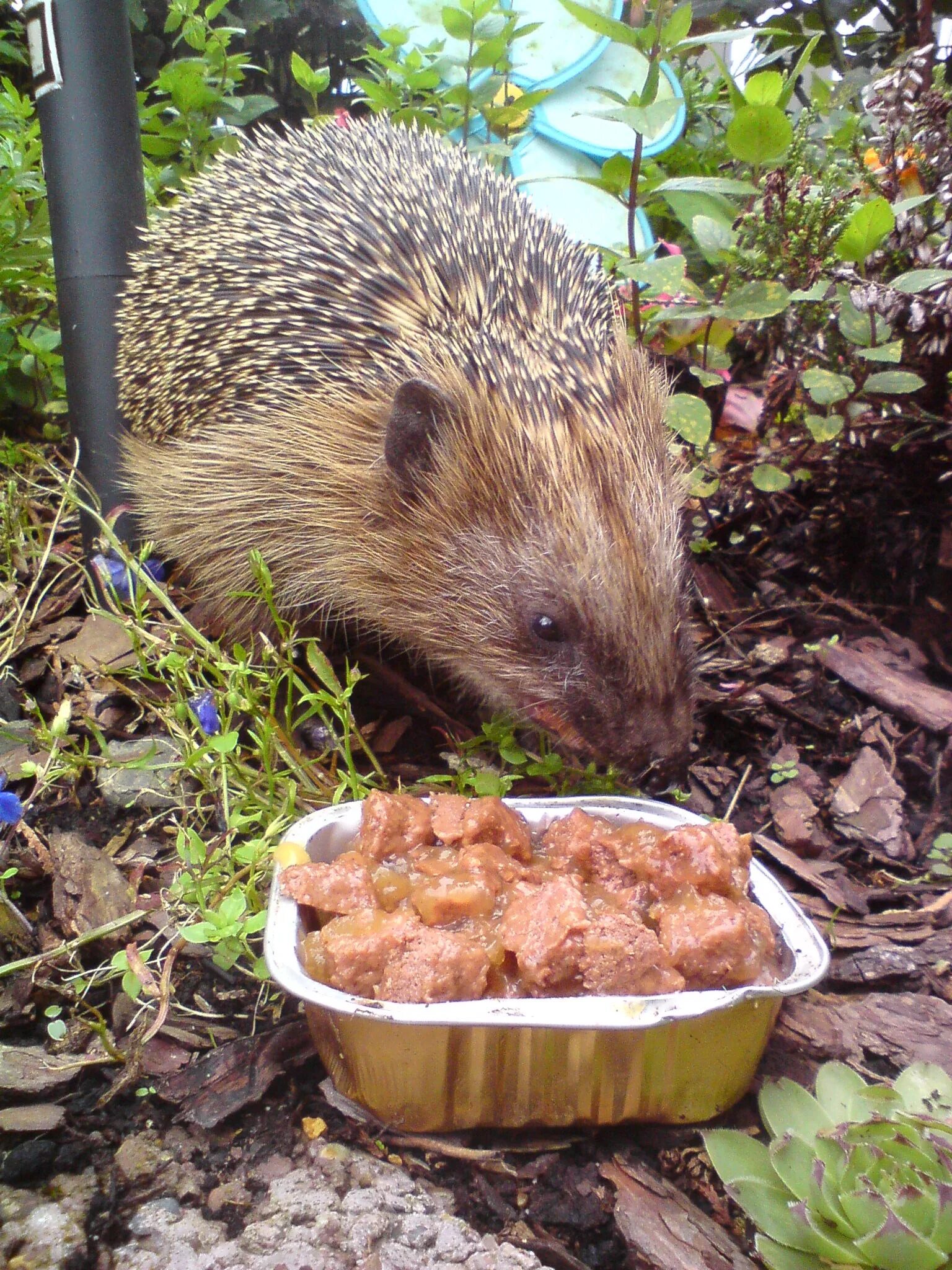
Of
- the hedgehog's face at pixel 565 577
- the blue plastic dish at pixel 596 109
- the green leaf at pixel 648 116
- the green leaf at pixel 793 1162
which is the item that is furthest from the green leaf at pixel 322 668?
the blue plastic dish at pixel 596 109

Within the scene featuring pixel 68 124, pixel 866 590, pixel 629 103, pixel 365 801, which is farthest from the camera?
pixel 866 590

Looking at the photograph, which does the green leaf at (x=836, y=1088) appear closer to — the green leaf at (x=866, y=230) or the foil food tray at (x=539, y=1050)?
the foil food tray at (x=539, y=1050)

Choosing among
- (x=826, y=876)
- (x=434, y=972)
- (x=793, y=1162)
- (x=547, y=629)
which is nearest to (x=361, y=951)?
(x=434, y=972)

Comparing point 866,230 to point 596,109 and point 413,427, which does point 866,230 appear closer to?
point 413,427

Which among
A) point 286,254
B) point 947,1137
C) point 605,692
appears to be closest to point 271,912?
point 605,692

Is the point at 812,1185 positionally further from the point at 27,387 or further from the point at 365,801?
the point at 27,387

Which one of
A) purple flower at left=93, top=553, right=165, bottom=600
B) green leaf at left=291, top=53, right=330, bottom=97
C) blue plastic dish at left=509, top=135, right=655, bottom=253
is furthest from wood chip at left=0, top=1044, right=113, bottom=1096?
green leaf at left=291, top=53, right=330, bottom=97
